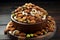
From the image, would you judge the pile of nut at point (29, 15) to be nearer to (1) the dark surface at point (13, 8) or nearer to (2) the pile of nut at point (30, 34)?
(2) the pile of nut at point (30, 34)

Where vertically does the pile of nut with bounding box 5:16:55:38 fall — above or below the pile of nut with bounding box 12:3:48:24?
below

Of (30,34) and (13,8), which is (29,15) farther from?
(13,8)

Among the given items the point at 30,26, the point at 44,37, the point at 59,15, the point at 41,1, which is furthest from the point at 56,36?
the point at 41,1

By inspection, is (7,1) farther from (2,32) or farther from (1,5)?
(2,32)

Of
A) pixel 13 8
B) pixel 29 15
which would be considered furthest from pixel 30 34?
pixel 13 8

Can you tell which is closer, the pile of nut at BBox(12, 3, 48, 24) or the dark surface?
the pile of nut at BBox(12, 3, 48, 24)

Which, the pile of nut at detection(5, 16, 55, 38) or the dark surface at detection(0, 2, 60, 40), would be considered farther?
the dark surface at detection(0, 2, 60, 40)

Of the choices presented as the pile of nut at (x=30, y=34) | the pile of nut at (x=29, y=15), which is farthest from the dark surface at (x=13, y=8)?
the pile of nut at (x=29, y=15)

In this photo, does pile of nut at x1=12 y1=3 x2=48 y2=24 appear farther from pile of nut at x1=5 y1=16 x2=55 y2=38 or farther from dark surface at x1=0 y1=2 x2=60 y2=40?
dark surface at x1=0 y1=2 x2=60 y2=40

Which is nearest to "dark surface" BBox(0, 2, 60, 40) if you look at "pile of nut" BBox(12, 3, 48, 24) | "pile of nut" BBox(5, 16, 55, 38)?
"pile of nut" BBox(5, 16, 55, 38)

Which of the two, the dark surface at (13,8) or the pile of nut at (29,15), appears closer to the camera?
the pile of nut at (29,15)

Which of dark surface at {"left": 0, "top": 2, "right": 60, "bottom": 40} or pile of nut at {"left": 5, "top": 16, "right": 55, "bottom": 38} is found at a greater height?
dark surface at {"left": 0, "top": 2, "right": 60, "bottom": 40}
